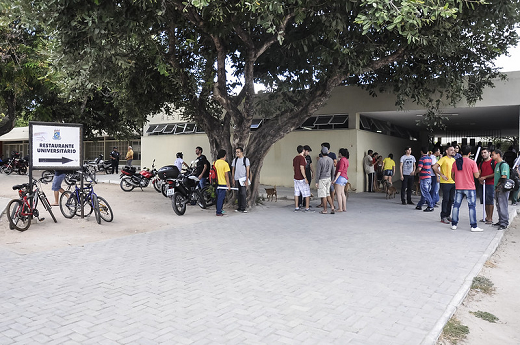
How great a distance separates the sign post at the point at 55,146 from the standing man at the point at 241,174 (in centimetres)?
386

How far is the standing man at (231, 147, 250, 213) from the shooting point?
11070mm

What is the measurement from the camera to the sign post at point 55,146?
29.1 feet

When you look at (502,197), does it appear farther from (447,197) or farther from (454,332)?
(454,332)

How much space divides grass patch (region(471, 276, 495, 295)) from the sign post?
8.19 metres

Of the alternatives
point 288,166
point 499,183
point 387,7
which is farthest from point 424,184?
point 288,166

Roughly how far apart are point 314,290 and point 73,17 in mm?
7577

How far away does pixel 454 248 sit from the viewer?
7059mm

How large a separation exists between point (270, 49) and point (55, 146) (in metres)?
6.62

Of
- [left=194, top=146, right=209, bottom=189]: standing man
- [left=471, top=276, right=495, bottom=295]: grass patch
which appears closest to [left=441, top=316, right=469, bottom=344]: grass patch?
[left=471, top=276, right=495, bottom=295]: grass patch

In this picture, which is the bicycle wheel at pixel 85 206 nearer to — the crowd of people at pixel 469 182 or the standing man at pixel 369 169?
the crowd of people at pixel 469 182

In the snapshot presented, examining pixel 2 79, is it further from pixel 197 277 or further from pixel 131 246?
pixel 197 277

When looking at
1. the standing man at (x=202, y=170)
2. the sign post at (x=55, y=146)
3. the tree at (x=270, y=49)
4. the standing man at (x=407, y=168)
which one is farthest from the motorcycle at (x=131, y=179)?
the standing man at (x=407, y=168)

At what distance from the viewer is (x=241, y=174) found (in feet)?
36.3

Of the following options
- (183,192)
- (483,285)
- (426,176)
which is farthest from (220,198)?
(483,285)
